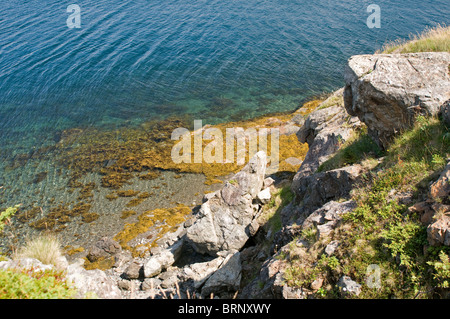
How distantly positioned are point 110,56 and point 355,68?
46392mm

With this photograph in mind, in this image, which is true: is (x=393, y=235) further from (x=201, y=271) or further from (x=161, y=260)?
(x=161, y=260)

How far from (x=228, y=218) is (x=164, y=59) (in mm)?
37602

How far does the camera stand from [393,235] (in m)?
8.95

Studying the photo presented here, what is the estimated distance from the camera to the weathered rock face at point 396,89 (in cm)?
1227

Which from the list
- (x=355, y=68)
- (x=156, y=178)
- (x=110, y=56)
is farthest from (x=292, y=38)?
(x=355, y=68)

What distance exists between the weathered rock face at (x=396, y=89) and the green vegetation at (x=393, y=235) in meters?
0.71

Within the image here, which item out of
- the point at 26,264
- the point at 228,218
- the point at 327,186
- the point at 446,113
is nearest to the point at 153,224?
the point at 228,218

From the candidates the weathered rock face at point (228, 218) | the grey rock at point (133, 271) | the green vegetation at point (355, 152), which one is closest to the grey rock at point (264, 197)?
the weathered rock face at point (228, 218)

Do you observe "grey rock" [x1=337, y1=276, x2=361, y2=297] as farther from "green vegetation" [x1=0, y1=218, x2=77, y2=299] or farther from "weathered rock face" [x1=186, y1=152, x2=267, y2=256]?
"weathered rock face" [x1=186, y1=152, x2=267, y2=256]

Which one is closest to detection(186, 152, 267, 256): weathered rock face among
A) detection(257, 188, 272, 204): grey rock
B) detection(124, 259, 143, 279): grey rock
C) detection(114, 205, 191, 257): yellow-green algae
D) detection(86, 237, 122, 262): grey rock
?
detection(257, 188, 272, 204): grey rock

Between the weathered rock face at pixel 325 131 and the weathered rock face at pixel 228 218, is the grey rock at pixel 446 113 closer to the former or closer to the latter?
the weathered rock face at pixel 325 131

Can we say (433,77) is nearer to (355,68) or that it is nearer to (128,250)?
(355,68)

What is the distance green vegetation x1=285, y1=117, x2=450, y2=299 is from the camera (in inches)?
313
